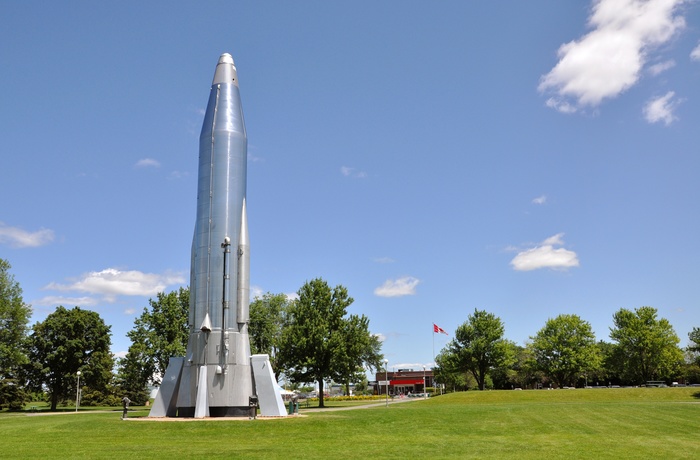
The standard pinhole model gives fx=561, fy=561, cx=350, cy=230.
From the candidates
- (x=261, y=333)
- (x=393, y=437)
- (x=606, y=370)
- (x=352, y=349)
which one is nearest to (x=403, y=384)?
(x=606, y=370)

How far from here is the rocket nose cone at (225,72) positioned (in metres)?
35.0

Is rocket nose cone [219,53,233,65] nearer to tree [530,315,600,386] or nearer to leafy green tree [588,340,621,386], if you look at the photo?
tree [530,315,600,386]

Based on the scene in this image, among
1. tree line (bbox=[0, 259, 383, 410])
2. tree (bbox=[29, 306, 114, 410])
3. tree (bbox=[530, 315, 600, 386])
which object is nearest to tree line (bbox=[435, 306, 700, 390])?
tree (bbox=[530, 315, 600, 386])

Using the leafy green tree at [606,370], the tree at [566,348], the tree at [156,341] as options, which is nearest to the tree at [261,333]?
the tree at [156,341]

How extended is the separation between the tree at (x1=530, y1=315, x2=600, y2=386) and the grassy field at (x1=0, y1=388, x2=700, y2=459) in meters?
46.0

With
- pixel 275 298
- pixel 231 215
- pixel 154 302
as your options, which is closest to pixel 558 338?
pixel 275 298

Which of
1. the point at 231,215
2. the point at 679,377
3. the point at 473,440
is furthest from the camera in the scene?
the point at 679,377

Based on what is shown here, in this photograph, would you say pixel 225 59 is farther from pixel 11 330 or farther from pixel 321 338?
pixel 11 330

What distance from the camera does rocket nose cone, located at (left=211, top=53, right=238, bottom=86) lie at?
115 ft

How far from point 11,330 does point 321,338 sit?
29.1 m

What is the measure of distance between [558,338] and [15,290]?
64.5 m

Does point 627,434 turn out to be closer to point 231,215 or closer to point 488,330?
point 231,215

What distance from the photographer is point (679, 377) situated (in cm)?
8456

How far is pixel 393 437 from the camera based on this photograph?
787 inches
